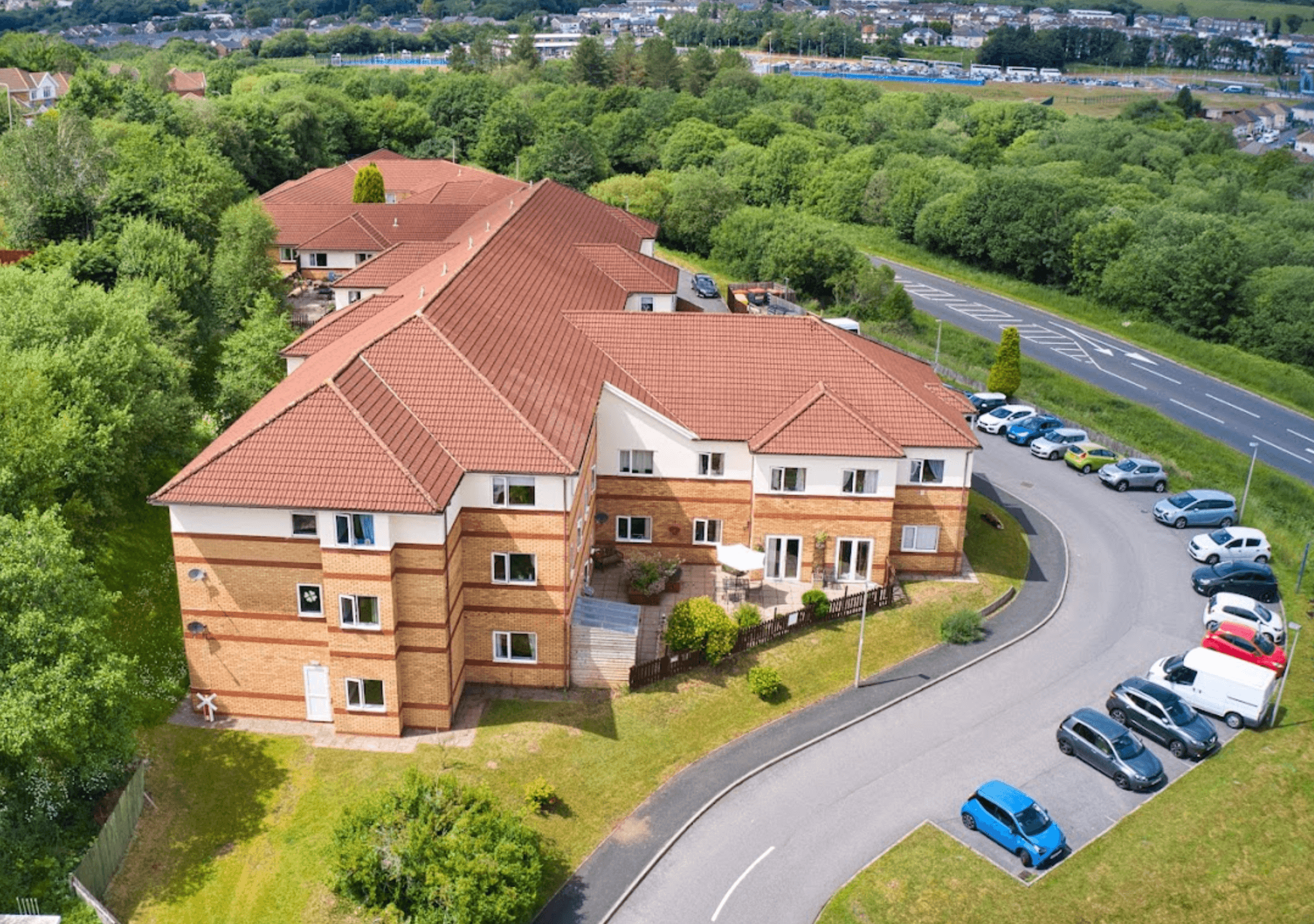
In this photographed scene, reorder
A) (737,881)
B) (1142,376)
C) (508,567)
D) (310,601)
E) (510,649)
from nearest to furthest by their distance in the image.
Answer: (737,881), (310,601), (508,567), (510,649), (1142,376)

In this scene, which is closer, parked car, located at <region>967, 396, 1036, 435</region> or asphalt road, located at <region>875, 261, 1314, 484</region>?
parked car, located at <region>967, 396, 1036, 435</region>

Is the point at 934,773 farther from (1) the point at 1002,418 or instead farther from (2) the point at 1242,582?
(1) the point at 1002,418

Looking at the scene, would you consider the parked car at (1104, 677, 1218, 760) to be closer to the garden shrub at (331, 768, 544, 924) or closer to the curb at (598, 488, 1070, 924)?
the curb at (598, 488, 1070, 924)

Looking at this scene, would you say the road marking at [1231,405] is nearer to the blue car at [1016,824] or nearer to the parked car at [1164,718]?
the parked car at [1164,718]

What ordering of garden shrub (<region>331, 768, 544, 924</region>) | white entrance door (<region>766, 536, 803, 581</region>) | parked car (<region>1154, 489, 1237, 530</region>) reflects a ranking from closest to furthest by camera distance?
garden shrub (<region>331, 768, 544, 924</region>) → white entrance door (<region>766, 536, 803, 581</region>) → parked car (<region>1154, 489, 1237, 530</region>)

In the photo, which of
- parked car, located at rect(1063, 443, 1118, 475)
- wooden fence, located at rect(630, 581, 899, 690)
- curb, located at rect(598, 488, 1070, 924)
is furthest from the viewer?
parked car, located at rect(1063, 443, 1118, 475)

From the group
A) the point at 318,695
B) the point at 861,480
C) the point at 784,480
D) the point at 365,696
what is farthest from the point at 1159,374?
the point at 318,695

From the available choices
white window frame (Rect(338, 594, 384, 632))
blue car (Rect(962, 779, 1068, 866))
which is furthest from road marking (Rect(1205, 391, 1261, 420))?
white window frame (Rect(338, 594, 384, 632))
